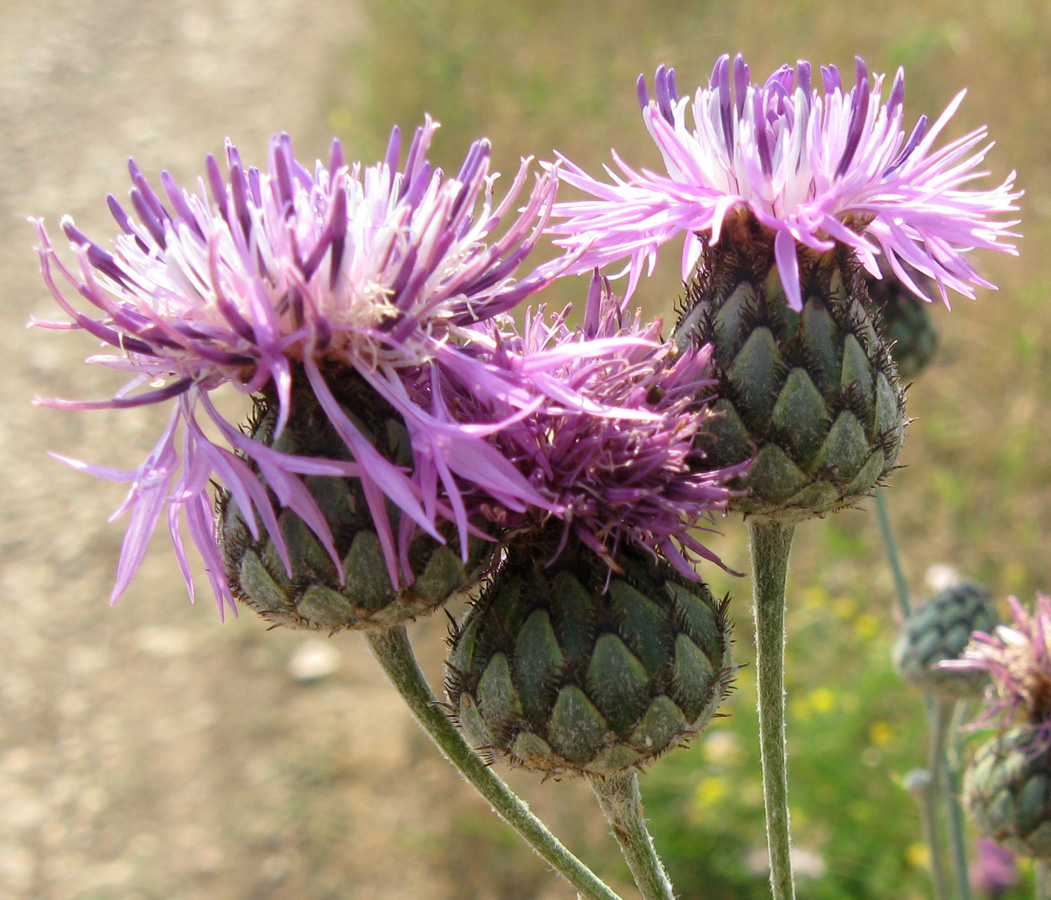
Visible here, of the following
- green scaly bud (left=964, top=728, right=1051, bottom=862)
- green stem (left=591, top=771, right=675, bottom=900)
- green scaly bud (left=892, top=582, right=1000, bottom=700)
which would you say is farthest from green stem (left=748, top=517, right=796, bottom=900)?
green scaly bud (left=892, top=582, right=1000, bottom=700)

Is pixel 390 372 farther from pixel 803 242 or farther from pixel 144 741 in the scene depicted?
pixel 144 741

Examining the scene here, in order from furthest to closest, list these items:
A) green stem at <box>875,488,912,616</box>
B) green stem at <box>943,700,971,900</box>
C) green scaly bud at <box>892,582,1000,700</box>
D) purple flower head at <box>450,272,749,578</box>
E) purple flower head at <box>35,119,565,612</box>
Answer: green stem at <box>875,488,912,616</box> → green scaly bud at <box>892,582,1000,700</box> → green stem at <box>943,700,971,900</box> → purple flower head at <box>450,272,749,578</box> → purple flower head at <box>35,119,565,612</box>

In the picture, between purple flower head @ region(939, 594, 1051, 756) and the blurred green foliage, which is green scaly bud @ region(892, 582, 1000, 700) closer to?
purple flower head @ region(939, 594, 1051, 756)

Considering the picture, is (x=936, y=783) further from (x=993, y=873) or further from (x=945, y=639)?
(x=993, y=873)

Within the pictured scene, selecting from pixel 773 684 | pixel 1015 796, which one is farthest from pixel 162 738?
pixel 773 684

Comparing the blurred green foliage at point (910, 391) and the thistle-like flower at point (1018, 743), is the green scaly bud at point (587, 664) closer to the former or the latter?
the thistle-like flower at point (1018, 743)

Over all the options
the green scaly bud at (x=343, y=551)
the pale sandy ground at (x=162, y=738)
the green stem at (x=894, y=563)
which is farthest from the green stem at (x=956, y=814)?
the pale sandy ground at (x=162, y=738)
